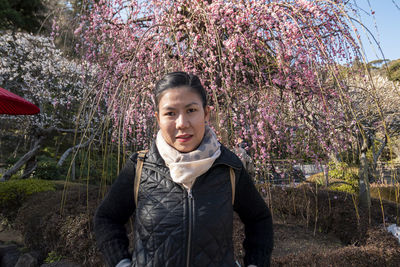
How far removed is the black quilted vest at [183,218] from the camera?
1029 millimetres

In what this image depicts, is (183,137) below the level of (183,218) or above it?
above

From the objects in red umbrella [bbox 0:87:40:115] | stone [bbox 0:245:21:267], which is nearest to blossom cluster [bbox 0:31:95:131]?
red umbrella [bbox 0:87:40:115]

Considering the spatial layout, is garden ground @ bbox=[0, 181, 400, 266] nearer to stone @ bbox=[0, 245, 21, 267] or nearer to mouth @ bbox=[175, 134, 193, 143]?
stone @ bbox=[0, 245, 21, 267]

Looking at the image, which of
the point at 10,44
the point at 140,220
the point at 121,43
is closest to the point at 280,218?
the point at 121,43

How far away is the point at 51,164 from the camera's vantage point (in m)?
8.02

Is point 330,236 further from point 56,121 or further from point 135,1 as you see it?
point 56,121

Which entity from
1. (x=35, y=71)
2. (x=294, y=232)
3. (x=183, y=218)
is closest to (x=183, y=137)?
(x=183, y=218)

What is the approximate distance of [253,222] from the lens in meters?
1.26

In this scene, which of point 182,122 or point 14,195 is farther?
point 14,195

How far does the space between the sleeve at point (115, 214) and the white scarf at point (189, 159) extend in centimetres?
17

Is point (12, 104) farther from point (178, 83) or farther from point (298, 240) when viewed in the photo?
point (298, 240)

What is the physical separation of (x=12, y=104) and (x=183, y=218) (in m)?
4.32

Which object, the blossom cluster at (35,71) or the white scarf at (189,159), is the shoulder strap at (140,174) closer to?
the white scarf at (189,159)

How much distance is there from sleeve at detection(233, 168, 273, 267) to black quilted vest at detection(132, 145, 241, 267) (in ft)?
0.26
